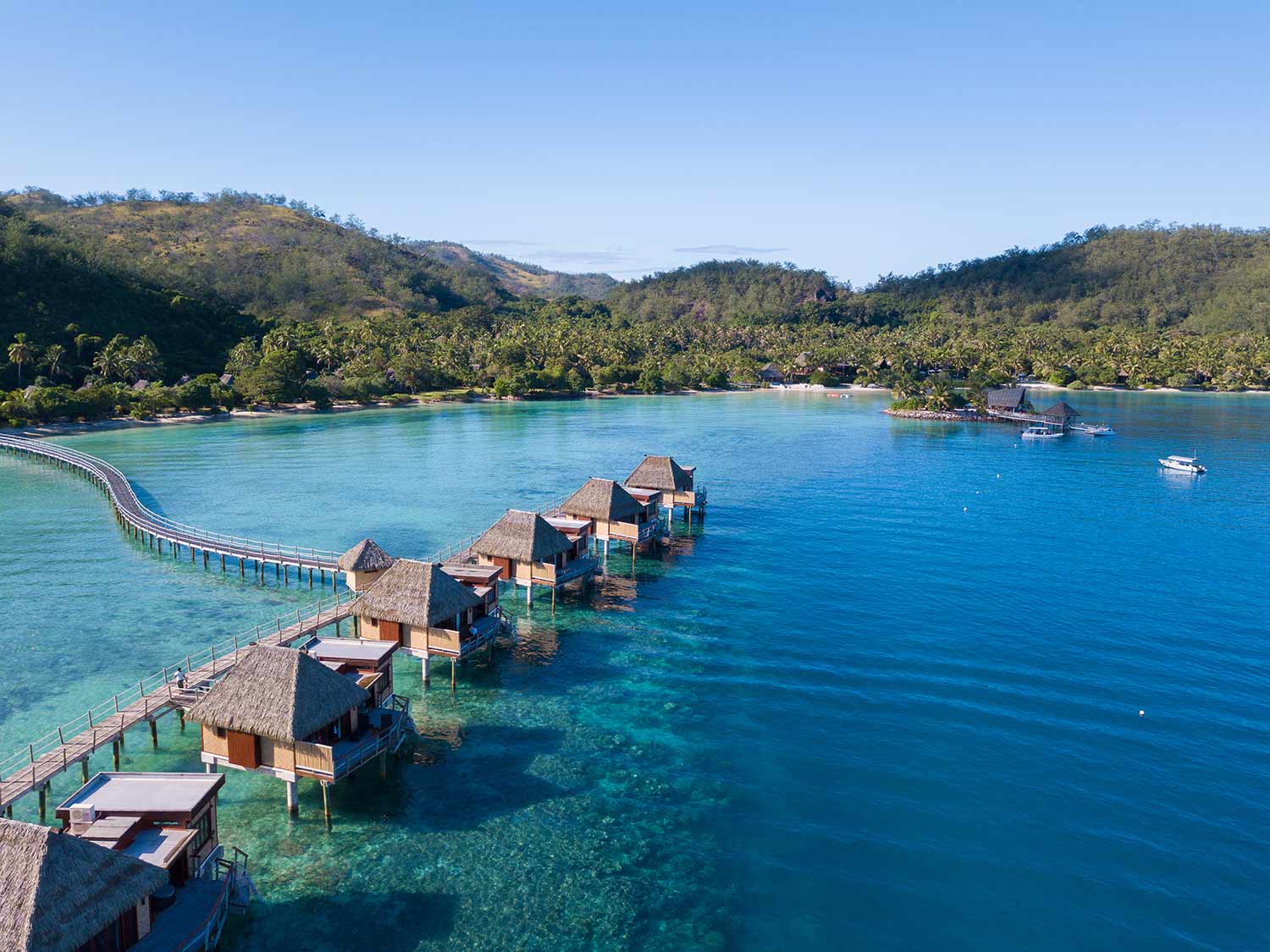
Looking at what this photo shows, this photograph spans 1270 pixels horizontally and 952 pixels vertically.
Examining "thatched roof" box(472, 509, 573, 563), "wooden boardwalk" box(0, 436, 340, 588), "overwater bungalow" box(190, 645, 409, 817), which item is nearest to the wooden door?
"overwater bungalow" box(190, 645, 409, 817)

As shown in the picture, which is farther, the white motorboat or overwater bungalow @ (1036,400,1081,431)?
overwater bungalow @ (1036,400,1081,431)

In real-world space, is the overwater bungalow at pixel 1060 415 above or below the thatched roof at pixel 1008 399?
below

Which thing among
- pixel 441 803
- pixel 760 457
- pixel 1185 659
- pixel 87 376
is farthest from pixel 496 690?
pixel 87 376

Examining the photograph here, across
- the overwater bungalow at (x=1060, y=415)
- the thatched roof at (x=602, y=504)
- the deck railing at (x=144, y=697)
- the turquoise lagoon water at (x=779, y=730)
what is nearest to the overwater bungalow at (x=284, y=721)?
the turquoise lagoon water at (x=779, y=730)

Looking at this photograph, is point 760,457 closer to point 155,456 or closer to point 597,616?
point 597,616

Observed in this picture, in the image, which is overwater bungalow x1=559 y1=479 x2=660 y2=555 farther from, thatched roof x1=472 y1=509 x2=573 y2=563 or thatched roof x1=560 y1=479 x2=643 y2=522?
thatched roof x1=472 y1=509 x2=573 y2=563

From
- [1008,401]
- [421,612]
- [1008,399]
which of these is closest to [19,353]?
[421,612]

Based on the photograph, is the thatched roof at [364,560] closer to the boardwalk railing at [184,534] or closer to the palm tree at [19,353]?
the boardwalk railing at [184,534]
